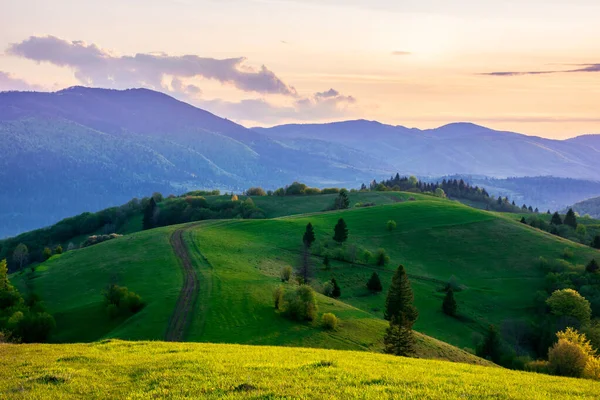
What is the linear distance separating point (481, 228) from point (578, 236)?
50570 millimetres

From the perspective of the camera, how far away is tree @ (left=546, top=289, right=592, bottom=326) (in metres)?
83.8

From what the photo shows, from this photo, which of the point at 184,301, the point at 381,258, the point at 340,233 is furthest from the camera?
the point at 340,233

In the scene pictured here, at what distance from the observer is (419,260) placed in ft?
384

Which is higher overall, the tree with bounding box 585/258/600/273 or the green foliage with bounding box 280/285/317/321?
the green foliage with bounding box 280/285/317/321

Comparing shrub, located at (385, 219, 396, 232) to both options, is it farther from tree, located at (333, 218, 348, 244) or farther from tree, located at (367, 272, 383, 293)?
tree, located at (367, 272, 383, 293)

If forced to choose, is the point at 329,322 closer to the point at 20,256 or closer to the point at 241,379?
the point at 241,379

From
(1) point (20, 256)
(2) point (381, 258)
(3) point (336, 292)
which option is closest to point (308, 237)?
(2) point (381, 258)

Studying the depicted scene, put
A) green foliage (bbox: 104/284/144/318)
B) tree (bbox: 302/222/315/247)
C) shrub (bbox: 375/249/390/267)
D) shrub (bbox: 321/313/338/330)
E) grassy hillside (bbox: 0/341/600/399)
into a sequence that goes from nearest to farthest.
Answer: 1. grassy hillside (bbox: 0/341/600/399)
2. shrub (bbox: 321/313/338/330)
3. green foliage (bbox: 104/284/144/318)
4. shrub (bbox: 375/249/390/267)
5. tree (bbox: 302/222/315/247)

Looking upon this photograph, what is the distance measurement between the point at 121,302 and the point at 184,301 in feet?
28.2

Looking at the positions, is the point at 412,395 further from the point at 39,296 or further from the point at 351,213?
the point at 351,213

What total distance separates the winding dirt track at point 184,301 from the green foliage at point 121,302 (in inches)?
230

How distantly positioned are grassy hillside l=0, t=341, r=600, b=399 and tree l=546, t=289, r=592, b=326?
70.8 m

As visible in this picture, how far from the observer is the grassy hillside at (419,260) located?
74438mm

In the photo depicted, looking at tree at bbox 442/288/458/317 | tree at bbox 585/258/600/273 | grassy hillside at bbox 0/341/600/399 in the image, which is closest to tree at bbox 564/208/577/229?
tree at bbox 585/258/600/273
